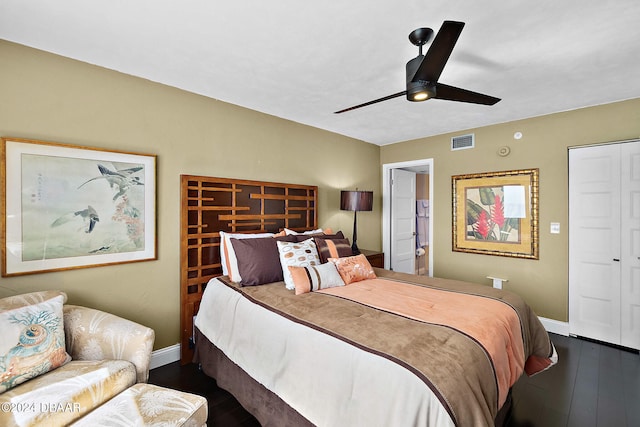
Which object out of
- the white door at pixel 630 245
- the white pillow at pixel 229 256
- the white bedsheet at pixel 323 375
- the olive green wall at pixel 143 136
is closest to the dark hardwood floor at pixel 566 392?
the white door at pixel 630 245

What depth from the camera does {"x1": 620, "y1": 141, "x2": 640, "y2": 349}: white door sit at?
2.86 metres

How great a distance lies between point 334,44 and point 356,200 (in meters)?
2.15

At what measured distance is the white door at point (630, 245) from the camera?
2855 mm

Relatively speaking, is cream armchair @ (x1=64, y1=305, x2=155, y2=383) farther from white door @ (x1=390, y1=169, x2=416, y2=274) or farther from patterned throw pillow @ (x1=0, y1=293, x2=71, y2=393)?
white door @ (x1=390, y1=169, x2=416, y2=274)

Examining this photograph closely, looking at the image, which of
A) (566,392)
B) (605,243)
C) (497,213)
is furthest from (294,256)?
(605,243)

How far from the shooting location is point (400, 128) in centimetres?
390

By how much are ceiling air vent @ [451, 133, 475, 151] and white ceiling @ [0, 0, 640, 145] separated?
3.24ft

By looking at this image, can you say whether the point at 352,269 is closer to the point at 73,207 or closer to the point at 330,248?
the point at 330,248

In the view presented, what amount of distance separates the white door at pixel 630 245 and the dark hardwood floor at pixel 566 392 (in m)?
0.27

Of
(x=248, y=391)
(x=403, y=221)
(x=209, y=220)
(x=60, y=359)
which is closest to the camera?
(x=60, y=359)

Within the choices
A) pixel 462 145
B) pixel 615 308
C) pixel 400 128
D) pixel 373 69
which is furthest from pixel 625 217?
pixel 373 69

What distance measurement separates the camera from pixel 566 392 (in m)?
2.21

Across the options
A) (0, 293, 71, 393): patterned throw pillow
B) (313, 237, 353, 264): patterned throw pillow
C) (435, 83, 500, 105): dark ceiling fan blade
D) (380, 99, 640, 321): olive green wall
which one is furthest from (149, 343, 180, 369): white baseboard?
(380, 99, 640, 321): olive green wall

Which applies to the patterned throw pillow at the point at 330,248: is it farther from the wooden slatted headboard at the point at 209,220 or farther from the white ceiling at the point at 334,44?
the white ceiling at the point at 334,44
